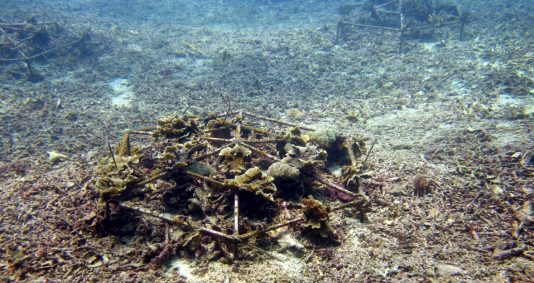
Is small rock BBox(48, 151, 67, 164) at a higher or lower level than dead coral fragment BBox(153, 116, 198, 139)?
lower

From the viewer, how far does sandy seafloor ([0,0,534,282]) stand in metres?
3.38

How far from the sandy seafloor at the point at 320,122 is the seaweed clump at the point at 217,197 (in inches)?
10.0

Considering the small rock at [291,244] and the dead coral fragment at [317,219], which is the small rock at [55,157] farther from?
the dead coral fragment at [317,219]

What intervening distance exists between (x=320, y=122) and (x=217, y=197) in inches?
183

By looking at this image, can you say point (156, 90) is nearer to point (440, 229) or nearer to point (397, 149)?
point (397, 149)

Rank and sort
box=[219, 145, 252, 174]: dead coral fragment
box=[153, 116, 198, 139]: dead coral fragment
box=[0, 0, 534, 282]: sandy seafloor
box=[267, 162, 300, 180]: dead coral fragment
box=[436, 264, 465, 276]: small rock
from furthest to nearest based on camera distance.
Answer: box=[153, 116, 198, 139]: dead coral fragment
box=[219, 145, 252, 174]: dead coral fragment
box=[267, 162, 300, 180]: dead coral fragment
box=[0, 0, 534, 282]: sandy seafloor
box=[436, 264, 465, 276]: small rock

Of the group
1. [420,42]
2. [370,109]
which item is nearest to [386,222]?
[370,109]

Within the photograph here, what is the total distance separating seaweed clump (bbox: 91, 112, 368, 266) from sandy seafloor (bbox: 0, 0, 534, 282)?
255mm

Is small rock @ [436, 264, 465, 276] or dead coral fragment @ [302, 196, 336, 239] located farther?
dead coral fragment @ [302, 196, 336, 239]

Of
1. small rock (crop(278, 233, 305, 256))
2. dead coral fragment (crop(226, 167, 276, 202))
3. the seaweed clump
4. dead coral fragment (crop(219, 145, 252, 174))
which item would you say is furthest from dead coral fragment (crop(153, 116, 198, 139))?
small rock (crop(278, 233, 305, 256))

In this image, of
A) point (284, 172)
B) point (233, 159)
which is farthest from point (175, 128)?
point (284, 172)

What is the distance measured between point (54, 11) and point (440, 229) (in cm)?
2382

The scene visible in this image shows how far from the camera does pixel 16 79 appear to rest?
1068cm

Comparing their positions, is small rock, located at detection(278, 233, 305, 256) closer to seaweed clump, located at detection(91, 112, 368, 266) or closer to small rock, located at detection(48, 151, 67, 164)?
seaweed clump, located at detection(91, 112, 368, 266)
